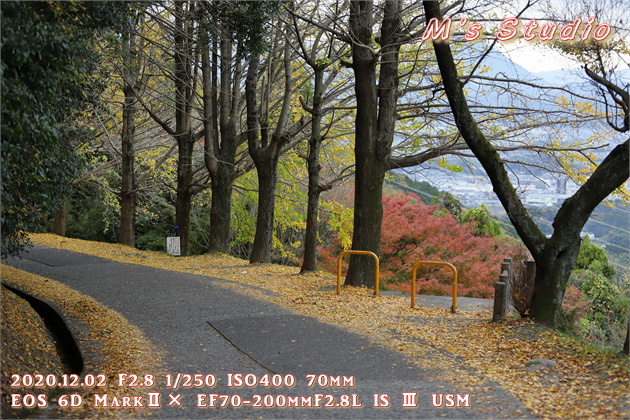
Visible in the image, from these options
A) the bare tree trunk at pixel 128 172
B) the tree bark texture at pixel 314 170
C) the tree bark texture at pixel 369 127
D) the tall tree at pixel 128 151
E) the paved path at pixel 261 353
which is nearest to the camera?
the paved path at pixel 261 353

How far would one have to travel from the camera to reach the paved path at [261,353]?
533cm

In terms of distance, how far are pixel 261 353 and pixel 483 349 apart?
278cm

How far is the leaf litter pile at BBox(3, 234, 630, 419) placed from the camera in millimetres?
5434

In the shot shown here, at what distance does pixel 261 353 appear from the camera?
7.15 m

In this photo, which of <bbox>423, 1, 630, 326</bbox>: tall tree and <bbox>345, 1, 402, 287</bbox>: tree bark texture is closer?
<bbox>423, 1, 630, 326</bbox>: tall tree

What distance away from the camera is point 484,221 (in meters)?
22.6

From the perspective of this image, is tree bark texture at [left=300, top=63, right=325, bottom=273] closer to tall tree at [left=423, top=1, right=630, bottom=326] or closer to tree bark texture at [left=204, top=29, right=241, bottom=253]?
tree bark texture at [left=204, top=29, right=241, bottom=253]

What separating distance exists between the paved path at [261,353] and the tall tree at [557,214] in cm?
276

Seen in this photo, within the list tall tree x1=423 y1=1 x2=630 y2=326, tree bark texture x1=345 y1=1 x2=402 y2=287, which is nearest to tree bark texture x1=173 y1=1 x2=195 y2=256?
tree bark texture x1=345 y1=1 x2=402 y2=287

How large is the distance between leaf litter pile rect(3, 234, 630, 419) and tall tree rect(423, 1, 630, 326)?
541 millimetres

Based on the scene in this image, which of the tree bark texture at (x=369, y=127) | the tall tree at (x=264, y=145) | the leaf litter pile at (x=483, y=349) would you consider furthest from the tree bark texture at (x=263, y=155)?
the leaf litter pile at (x=483, y=349)

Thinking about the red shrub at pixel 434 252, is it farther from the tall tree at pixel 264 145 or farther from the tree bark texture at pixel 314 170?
the tall tree at pixel 264 145

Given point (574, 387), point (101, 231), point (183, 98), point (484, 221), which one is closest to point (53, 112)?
point (574, 387)

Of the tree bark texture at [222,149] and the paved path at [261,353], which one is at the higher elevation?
the tree bark texture at [222,149]
